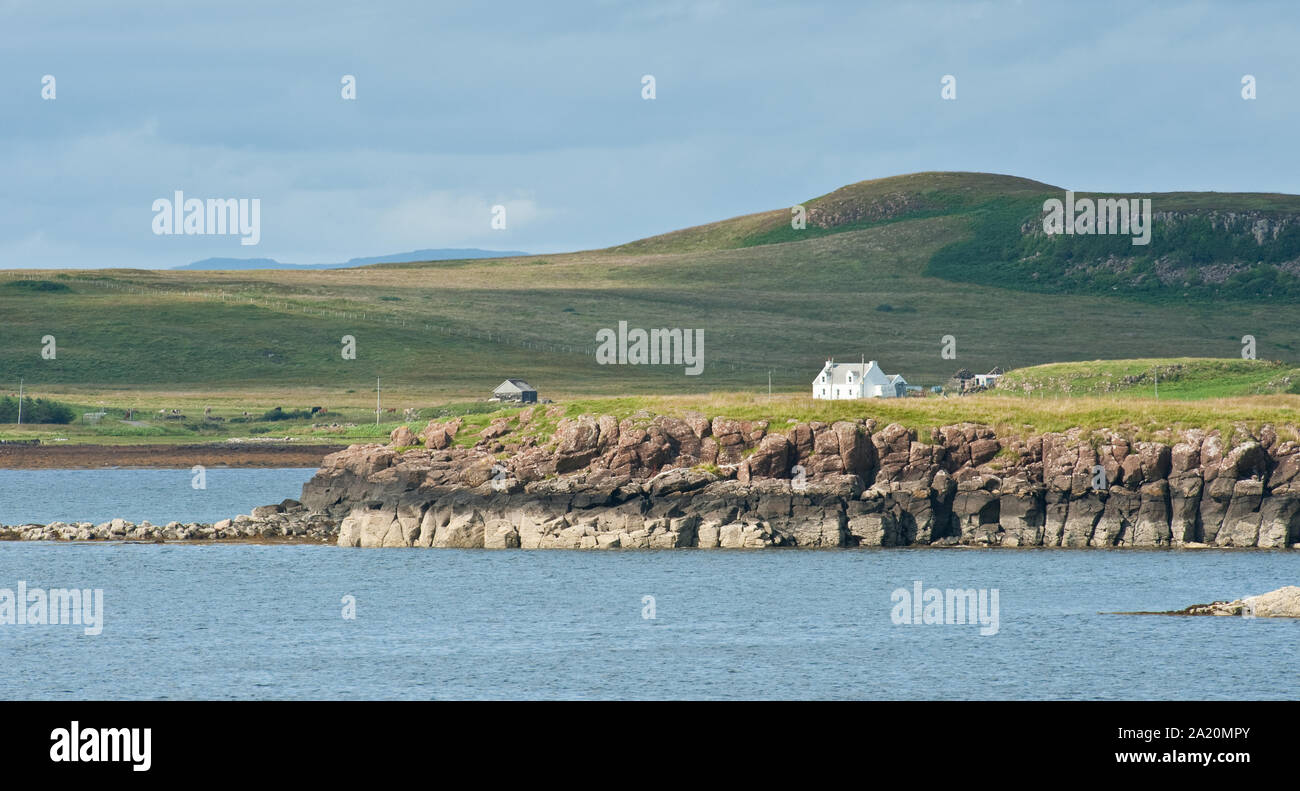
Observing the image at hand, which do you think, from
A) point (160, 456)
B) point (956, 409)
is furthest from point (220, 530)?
point (160, 456)

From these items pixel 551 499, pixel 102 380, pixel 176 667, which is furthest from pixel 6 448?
pixel 176 667

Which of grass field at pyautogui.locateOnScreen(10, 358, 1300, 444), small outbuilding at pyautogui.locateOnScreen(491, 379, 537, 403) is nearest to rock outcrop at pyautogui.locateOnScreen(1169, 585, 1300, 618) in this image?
grass field at pyautogui.locateOnScreen(10, 358, 1300, 444)

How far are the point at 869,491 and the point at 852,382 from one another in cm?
3661

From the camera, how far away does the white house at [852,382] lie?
10650cm

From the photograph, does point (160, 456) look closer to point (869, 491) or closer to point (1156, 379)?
point (1156, 379)

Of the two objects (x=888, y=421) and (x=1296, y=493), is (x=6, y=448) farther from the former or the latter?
(x=1296, y=493)

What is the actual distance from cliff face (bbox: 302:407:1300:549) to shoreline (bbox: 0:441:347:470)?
6061cm

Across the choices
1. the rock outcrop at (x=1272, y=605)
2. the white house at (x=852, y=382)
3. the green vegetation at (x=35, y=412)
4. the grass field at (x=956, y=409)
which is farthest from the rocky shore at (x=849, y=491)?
the green vegetation at (x=35, y=412)

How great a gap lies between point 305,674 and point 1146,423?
4309 centimetres

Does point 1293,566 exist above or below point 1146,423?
below

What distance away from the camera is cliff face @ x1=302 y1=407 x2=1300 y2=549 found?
230ft

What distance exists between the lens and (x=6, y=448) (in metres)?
133
